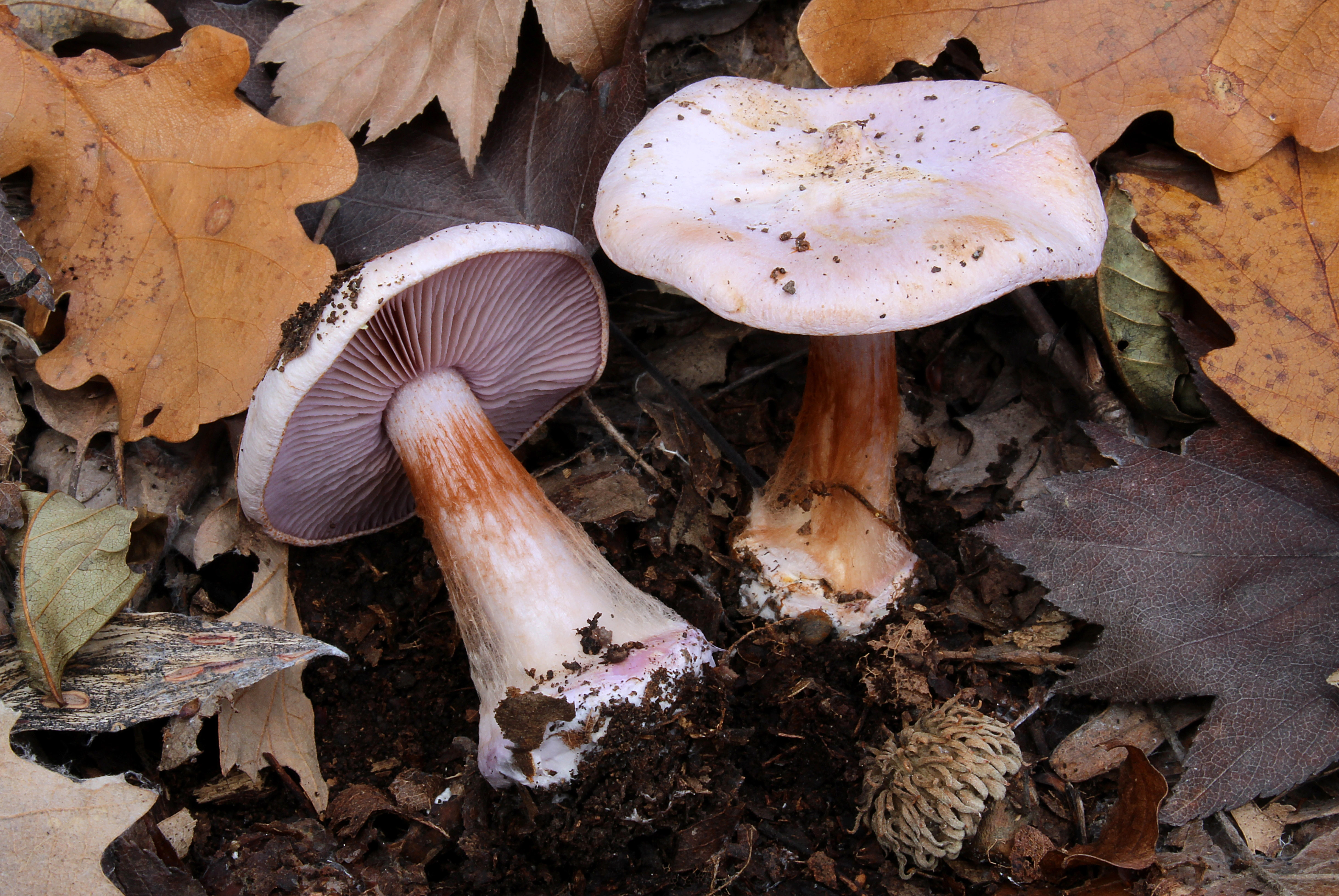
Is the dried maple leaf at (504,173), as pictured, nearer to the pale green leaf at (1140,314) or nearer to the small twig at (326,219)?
the small twig at (326,219)

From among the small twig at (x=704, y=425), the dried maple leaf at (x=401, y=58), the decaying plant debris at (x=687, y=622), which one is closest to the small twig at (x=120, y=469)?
the decaying plant debris at (x=687, y=622)

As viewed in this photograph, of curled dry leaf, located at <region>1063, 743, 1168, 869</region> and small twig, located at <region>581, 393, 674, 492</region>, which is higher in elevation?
small twig, located at <region>581, 393, 674, 492</region>

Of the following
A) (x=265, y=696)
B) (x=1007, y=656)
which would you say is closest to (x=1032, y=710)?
(x=1007, y=656)

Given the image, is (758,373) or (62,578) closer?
(62,578)

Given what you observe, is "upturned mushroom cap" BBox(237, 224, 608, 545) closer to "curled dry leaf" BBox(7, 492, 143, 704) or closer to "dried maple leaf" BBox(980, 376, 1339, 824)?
"curled dry leaf" BBox(7, 492, 143, 704)

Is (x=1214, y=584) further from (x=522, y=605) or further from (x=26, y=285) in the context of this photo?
(x=26, y=285)

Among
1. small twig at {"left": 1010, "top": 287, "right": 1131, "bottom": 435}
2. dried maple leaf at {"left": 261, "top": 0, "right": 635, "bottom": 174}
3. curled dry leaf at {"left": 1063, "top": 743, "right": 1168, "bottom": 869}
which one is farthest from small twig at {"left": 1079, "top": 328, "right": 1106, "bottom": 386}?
dried maple leaf at {"left": 261, "top": 0, "right": 635, "bottom": 174}
